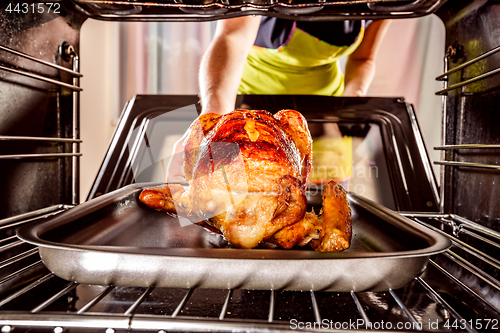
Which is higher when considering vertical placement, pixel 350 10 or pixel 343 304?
pixel 350 10

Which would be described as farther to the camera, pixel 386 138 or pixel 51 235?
pixel 386 138

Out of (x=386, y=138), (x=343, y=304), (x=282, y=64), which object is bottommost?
(x=343, y=304)

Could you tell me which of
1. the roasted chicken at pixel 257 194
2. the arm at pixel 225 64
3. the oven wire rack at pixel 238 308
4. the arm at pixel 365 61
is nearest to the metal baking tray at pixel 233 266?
the oven wire rack at pixel 238 308

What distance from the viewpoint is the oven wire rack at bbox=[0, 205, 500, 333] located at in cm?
39

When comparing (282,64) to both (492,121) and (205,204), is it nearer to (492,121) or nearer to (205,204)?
(492,121)

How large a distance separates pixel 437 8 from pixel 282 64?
39.5 inches

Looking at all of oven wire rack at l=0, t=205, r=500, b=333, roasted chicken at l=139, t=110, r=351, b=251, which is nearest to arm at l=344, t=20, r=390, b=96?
roasted chicken at l=139, t=110, r=351, b=251

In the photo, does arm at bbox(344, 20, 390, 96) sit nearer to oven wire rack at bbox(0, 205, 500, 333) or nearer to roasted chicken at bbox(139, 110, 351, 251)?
roasted chicken at bbox(139, 110, 351, 251)

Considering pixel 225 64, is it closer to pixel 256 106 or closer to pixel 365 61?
pixel 256 106

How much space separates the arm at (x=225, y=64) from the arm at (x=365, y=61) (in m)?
0.77

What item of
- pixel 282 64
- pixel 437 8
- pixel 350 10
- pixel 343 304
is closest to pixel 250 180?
pixel 343 304

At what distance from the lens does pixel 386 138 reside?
3.72 ft

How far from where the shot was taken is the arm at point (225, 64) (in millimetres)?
1213

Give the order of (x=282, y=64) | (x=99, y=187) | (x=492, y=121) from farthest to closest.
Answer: (x=282, y=64), (x=99, y=187), (x=492, y=121)
